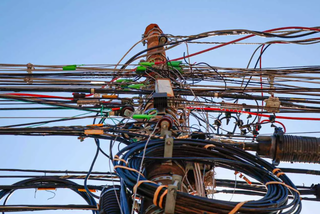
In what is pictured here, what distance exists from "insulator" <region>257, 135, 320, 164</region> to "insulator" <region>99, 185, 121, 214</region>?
1350mm

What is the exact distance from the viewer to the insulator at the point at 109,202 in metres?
2.95

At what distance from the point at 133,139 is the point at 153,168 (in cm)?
97

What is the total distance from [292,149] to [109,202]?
161 centimetres

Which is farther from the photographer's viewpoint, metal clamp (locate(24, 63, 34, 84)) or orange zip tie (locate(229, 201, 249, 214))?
metal clamp (locate(24, 63, 34, 84))

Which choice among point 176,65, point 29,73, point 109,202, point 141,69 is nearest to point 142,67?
point 141,69

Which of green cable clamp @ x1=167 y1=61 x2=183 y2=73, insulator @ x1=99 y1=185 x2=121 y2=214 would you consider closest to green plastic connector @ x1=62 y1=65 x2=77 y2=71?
green cable clamp @ x1=167 y1=61 x2=183 y2=73

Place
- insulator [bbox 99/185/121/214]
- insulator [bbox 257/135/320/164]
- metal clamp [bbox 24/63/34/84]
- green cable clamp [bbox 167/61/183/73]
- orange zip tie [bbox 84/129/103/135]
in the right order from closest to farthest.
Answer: insulator [bbox 99/185/121/214], insulator [bbox 257/135/320/164], orange zip tie [bbox 84/129/103/135], metal clamp [bbox 24/63/34/84], green cable clamp [bbox 167/61/183/73]

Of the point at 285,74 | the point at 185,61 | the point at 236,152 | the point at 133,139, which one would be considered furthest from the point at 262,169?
the point at 185,61

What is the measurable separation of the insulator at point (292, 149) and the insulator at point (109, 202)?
4.43ft

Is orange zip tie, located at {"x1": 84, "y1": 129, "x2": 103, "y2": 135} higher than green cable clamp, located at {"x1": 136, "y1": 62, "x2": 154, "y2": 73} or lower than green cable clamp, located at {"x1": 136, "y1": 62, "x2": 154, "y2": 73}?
lower

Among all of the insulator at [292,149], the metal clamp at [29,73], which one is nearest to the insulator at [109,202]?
the insulator at [292,149]

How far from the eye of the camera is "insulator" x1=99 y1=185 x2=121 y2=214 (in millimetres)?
2949

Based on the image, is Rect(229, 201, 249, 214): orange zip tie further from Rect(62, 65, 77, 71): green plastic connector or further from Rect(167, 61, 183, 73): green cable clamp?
Rect(62, 65, 77, 71): green plastic connector

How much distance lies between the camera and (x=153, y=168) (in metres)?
2.79
